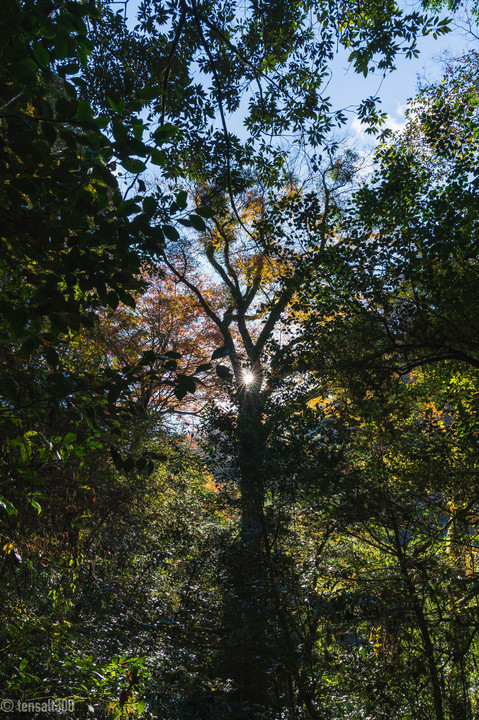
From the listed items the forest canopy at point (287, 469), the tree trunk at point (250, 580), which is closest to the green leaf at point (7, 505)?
the forest canopy at point (287, 469)

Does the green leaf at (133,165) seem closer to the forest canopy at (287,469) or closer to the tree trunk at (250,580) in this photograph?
the forest canopy at (287,469)

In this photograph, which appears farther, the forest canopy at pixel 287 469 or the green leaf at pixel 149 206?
the forest canopy at pixel 287 469

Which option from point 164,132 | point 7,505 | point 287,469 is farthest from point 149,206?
point 287,469

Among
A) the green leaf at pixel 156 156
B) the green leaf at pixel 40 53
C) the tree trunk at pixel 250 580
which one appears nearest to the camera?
the green leaf at pixel 40 53

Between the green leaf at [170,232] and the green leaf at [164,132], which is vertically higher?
the green leaf at [164,132]

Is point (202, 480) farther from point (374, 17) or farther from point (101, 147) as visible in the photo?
point (101, 147)

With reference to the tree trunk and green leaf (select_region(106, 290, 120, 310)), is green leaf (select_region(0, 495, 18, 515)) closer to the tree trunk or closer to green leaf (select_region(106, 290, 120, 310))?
green leaf (select_region(106, 290, 120, 310))

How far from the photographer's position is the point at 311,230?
5988mm

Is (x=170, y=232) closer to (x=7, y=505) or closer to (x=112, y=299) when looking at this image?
(x=112, y=299)

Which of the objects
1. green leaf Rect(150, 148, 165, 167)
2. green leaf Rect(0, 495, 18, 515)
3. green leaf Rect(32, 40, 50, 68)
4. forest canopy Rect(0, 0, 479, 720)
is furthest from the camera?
forest canopy Rect(0, 0, 479, 720)

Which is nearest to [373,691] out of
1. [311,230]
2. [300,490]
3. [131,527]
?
[300,490]

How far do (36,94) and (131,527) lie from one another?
5886 millimetres

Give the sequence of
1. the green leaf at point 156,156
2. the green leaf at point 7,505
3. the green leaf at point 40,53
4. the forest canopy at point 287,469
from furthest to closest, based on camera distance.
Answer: the forest canopy at point 287,469 < the green leaf at point 7,505 < the green leaf at point 156,156 < the green leaf at point 40,53

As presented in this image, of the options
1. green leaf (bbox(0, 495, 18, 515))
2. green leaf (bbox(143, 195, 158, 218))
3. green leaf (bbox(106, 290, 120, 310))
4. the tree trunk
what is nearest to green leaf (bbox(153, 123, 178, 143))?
green leaf (bbox(143, 195, 158, 218))
